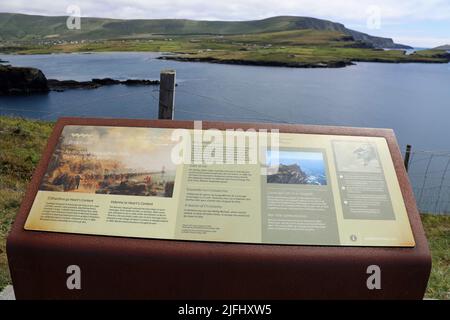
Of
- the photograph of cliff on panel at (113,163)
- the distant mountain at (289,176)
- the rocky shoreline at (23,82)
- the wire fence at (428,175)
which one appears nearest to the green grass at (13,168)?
the wire fence at (428,175)

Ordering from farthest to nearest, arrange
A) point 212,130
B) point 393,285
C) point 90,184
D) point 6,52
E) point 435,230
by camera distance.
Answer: point 6,52 → point 435,230 → point 212,130 → point 90,184 → point 393,285

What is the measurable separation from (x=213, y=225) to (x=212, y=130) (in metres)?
0.87

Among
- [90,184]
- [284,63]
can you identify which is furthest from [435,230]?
[284,63]

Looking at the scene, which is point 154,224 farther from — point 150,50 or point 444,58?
point 444,58

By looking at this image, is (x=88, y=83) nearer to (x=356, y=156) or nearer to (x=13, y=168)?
(x=13, y=168)

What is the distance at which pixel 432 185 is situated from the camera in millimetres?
20641

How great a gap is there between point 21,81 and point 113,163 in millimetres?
55845

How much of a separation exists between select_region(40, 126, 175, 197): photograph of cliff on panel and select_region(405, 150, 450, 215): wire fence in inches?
362

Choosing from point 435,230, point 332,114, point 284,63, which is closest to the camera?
point 435,230

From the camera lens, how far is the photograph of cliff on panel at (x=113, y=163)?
346 cm

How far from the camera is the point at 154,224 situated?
10.7ft

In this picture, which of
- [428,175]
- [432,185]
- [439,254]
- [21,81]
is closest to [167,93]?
[439,254]

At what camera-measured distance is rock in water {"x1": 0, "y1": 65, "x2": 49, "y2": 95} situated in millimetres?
52562

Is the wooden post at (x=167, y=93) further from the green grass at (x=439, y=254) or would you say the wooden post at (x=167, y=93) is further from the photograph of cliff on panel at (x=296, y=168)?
the green grass at (x=439, y=254)
